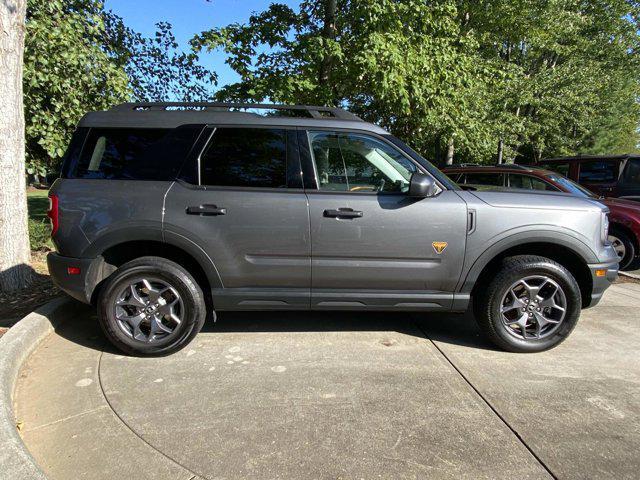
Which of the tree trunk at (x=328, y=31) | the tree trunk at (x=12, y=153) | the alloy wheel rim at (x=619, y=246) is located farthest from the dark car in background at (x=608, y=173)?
the tree trunk at (x=12, y=153)

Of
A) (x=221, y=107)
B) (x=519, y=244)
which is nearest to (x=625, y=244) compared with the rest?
(x=519, y=244)

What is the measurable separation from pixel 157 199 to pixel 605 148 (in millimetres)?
32743

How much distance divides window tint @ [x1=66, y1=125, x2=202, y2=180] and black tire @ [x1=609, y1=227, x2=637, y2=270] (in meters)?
7.09

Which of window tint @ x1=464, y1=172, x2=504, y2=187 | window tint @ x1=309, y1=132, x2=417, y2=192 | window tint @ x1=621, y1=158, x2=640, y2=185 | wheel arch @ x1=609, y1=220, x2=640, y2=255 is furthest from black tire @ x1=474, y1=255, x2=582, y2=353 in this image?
window tint @ x1=621, y1=158, x2=640, y2=185

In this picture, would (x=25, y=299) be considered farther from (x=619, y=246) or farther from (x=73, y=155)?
(x=619, y=246)

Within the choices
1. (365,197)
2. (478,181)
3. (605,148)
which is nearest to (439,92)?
(478,181)

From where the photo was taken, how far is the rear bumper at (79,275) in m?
3.34

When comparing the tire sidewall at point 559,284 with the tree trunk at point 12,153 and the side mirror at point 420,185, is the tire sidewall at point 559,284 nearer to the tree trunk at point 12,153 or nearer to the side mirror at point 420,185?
the side mirror at point 420,185

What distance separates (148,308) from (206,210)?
93cm

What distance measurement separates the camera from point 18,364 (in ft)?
10.2

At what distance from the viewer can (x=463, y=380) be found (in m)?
3.13

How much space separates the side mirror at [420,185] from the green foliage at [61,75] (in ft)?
15.1

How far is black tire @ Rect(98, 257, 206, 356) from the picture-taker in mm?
3350

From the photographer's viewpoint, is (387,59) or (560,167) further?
(560,167)
